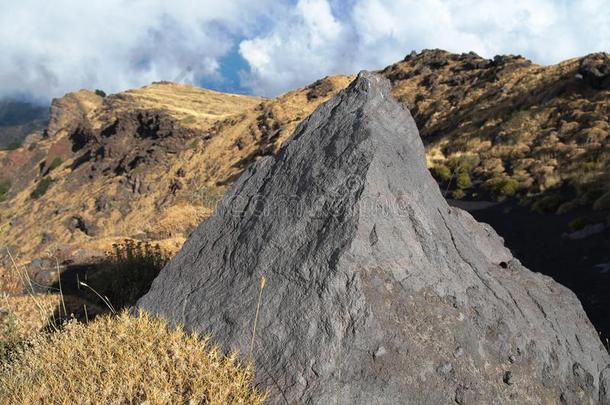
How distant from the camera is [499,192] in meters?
24.2

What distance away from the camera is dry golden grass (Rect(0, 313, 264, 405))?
386 cm

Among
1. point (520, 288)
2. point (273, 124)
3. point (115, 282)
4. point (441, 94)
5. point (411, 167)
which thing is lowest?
point (115, 282)

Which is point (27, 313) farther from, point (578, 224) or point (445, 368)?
point (578, 224)

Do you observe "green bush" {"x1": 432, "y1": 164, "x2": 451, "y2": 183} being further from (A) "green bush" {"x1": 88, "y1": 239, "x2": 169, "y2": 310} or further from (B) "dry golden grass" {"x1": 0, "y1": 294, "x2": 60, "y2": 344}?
(B) "dry golden grass" {"x1": 0, "y1": 294, "x2": 60, "y2": 344}

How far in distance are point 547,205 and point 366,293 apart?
18.2m

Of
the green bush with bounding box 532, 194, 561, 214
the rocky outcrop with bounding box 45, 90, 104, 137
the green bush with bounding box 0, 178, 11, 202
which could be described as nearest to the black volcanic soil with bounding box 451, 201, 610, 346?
the green bush with bounding box 532, 194, 561, 214

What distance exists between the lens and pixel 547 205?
20.2m

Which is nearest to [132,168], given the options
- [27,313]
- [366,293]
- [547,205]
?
[547,205]

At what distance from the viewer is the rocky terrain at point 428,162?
1684cm

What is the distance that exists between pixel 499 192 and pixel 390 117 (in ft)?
64.8

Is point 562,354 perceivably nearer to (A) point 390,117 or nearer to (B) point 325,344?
(B) point 325,344

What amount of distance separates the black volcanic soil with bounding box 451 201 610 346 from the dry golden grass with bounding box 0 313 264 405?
280 inches

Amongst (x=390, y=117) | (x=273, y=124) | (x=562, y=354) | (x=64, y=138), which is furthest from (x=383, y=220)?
(x=64, y=138)

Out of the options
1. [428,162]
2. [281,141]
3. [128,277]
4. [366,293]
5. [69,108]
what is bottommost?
[128,277]
